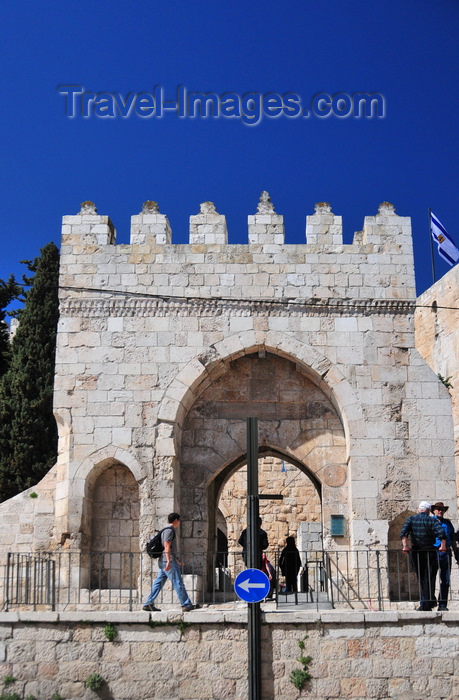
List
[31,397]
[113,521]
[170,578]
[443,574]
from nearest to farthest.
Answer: [443,574] < [170,578] < [113,521] < [31,397]

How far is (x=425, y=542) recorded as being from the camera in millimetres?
9078

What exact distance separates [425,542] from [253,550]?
8.41ft

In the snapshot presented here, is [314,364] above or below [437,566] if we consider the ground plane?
above

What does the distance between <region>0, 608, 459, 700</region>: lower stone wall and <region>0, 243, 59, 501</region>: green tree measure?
835 centimetres

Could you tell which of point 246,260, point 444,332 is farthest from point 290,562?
point 444,332

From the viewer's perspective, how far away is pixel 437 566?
906 centimetres

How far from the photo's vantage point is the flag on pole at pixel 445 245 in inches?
631

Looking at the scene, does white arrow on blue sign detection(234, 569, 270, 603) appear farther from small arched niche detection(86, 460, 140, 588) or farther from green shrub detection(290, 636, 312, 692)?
small arched niche detection(86, 460, 140, 588)

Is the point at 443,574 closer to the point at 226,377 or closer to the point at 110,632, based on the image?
the point at 110,632

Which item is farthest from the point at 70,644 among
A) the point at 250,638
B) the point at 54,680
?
the point at 250,638

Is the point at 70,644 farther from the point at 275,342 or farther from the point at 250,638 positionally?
the point at 275,342

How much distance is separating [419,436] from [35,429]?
9.09m

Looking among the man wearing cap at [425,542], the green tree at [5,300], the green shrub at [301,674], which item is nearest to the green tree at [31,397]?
the green tree at [5,300]

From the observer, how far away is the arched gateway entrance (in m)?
11.4
